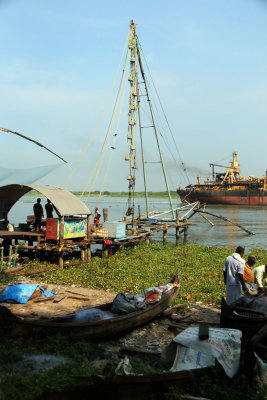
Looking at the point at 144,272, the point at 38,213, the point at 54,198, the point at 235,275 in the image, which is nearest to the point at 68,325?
the point at 235,275

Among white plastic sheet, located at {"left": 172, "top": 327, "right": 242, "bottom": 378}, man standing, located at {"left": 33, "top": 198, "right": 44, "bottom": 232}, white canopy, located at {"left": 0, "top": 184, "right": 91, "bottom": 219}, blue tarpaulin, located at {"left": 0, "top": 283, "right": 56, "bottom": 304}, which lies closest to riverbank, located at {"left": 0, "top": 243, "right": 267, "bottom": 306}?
man standing, located at {"left": 33, "top": 198, "right": 44, "bottom": 232}

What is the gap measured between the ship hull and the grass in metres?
55.6

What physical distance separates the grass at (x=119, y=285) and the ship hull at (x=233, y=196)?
55643 mm

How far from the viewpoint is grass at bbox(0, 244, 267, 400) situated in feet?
15.3

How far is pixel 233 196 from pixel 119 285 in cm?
6596

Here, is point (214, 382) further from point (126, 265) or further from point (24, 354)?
point (126, 265)

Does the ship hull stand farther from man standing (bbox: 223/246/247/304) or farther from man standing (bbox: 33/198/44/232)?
man standing (bbox: 223/246/247/304)

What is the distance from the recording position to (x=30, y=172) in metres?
15.5

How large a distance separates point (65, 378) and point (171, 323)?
3690 millimetres

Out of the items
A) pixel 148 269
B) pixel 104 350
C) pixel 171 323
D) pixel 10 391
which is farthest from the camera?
pixel 148 269

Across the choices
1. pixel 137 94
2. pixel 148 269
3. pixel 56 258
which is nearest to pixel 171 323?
pixel 148 269

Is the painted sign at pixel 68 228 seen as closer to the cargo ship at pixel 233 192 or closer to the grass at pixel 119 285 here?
the grass at pixel 119 285

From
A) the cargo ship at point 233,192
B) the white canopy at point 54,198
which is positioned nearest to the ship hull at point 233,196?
the cargo ship at point 233,192

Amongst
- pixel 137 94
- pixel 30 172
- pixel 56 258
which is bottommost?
pixel 56 258
